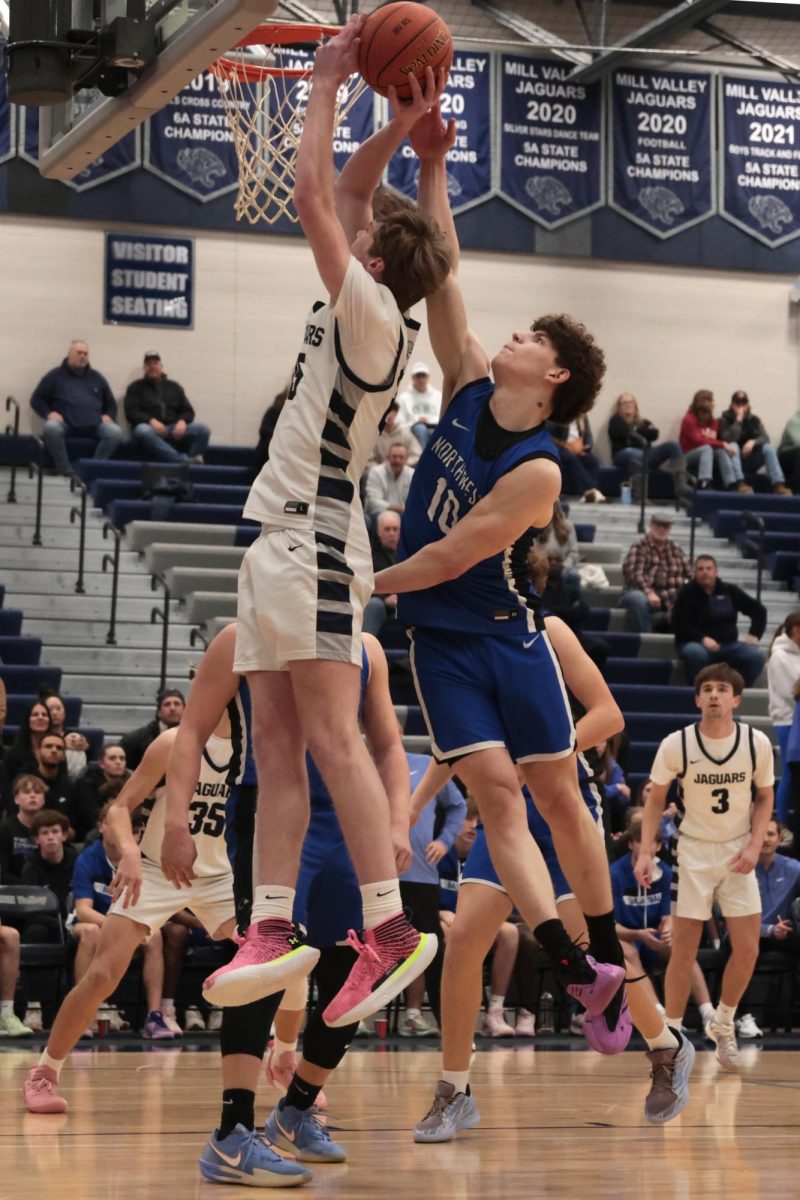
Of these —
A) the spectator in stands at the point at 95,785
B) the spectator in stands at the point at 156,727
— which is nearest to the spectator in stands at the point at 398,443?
the spectator in stands at the point at 156,727

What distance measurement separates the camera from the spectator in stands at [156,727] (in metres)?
11.5

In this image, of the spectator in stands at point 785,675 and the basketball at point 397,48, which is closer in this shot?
the basketball at point 397,48

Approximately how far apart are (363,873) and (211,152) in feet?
50.6

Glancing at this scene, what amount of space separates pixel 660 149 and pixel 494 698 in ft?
54.0

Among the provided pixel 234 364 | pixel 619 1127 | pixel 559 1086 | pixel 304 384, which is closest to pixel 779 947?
pixel 559 1086

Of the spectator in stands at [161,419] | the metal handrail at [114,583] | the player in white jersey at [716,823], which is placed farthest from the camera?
the spectator in stands at [161,419]

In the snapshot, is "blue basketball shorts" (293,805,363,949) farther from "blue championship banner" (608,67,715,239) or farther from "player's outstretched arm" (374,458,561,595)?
"blue championship banner" (608,67,715,239)

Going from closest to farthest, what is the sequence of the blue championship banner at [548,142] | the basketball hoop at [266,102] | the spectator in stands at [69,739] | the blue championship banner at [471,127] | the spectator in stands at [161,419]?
the basketball hoop at [266,102] < the spectator in stands at [69,739] < the spectator in stands at [161,419] < the blue championship banner at [471,127] < the blue championship banner at [548,142]

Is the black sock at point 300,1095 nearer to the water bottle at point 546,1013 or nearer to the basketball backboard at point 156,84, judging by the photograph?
the basketball backboard at point 156,84

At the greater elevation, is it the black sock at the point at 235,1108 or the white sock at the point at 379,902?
the white sock at the point at 379,902

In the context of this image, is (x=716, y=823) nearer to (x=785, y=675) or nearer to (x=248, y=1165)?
(x=785, y=675)

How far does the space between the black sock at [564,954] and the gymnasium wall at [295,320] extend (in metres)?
14.0

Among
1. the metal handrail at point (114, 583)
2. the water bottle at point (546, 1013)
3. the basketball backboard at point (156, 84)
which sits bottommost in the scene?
the water bottle at point (546, 1013)

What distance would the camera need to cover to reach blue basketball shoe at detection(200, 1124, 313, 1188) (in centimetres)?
442
